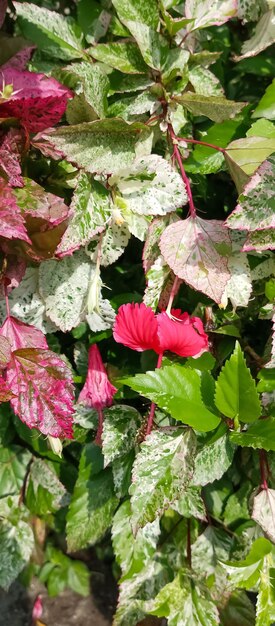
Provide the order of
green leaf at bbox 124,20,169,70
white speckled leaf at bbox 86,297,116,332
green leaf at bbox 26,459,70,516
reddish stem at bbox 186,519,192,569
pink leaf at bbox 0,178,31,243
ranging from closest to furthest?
1. pink leaf at bbox 0,178,31,243
2. green leaf at bbox 124,20,169,70
3. white speckled leaf at bbox 86,297,116,332
4. reddish stem at bbox 186,519,192,569
5. green leaf at bbox 26,459,70,516

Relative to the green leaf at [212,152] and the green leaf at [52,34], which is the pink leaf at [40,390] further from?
the green leaf at [52,34]

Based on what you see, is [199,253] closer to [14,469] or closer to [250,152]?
[250,152]

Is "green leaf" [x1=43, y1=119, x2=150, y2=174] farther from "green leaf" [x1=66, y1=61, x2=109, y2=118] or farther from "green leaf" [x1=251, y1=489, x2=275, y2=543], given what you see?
"green leaf" [x1=251, y1=489, x2=275, y2=543]

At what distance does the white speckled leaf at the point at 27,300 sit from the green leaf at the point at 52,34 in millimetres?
305

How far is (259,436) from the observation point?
2.51 feet

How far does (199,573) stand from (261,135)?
700mm

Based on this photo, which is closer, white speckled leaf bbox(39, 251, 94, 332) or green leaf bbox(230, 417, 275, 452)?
green leaf bbox(230, 417, 275, 452)

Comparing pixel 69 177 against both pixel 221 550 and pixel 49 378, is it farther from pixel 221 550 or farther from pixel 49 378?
pixel 221 550

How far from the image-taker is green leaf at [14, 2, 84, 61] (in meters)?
0.89

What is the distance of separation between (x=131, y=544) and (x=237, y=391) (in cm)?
38

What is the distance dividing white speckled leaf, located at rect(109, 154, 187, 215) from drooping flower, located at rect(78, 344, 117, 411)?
254 millimetres

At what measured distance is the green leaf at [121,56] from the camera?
2.72ft

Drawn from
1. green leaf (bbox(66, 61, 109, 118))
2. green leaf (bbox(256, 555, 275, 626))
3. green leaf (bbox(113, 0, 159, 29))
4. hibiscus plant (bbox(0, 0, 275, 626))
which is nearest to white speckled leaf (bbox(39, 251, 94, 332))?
hibiscus plant (bbox(0, 0, 275, 626))

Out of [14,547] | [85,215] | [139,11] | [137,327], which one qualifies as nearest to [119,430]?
[137,327]
